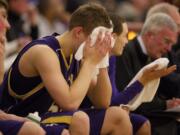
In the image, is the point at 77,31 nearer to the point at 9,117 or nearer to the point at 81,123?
the point at 81,123

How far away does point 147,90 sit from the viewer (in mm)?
6469

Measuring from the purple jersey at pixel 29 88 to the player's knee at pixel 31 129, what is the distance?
0.61 metres

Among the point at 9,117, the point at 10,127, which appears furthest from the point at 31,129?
the point at 9,117

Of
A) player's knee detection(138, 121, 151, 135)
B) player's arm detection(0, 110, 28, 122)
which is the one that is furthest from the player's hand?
player's arm detection(0, 110, 28, 122)

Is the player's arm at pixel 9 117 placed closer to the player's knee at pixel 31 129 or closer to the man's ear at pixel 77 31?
the player's knee at pixel 31 129

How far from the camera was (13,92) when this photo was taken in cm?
571

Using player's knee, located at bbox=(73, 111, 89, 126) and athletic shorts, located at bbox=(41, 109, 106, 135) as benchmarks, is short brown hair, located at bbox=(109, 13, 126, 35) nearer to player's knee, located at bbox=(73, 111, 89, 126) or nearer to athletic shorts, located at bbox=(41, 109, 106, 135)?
athletic shorts, located at bbox=(41, 109, 106, 135)

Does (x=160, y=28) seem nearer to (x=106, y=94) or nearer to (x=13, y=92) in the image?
(x=106, y=94)

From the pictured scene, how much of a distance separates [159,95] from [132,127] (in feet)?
3.44

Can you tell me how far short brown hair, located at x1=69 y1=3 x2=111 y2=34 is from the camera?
5605 mm

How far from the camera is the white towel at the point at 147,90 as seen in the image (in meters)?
6.38

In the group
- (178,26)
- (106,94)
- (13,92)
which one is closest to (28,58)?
(13,92)

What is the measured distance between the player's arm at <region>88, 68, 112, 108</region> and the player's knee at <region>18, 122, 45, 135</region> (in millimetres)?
997

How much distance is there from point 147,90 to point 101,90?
587mm
